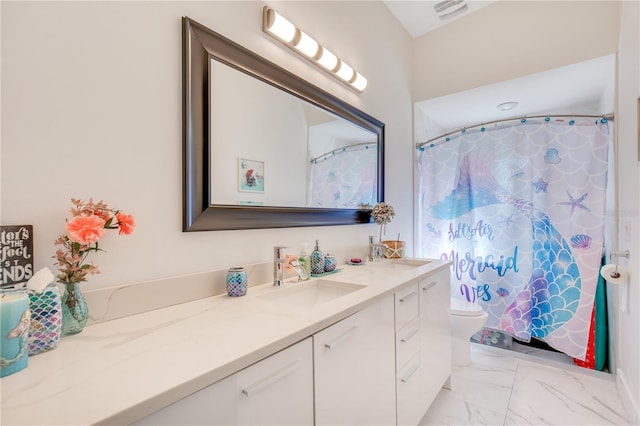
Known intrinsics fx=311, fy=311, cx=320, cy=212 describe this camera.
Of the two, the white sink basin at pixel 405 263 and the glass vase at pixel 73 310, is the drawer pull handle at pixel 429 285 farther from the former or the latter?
the glass vase at pixel 73 310

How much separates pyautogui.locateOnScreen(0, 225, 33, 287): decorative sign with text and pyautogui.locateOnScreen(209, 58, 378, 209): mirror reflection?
0.55 m

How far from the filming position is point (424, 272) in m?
1.57

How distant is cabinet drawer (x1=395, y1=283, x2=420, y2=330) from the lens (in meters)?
1.30

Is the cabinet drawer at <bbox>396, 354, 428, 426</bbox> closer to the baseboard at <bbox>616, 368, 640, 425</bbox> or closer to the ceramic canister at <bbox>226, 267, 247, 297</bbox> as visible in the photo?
the ceramic canister at <bbox>226, 267, 247, 297</bbox>

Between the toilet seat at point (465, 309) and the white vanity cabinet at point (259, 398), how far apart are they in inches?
64.5

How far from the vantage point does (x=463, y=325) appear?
222cm

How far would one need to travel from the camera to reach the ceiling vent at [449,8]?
91.4 inches

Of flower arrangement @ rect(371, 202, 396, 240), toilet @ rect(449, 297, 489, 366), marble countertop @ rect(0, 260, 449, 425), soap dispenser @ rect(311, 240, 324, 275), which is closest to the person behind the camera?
marble countertop @ rect(0, 260, 449, 425)

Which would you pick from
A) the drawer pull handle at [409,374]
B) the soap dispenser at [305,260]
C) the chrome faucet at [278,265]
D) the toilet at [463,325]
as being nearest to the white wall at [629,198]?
the toilet at [463,325]

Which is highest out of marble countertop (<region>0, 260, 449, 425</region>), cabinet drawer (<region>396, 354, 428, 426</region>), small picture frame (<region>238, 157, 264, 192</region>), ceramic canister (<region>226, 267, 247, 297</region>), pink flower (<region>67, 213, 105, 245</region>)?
small picture frame (<region>238, 157, 264, 192</region>)

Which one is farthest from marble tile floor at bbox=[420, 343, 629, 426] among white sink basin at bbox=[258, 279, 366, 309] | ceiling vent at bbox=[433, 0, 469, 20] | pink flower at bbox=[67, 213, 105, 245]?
ceiling vent at bbox=[433, 0, 469, 20]

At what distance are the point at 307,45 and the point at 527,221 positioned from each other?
6.52 feet

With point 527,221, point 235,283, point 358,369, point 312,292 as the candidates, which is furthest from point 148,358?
point 527,221

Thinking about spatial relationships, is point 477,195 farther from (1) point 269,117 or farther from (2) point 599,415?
(1) point 269,117
